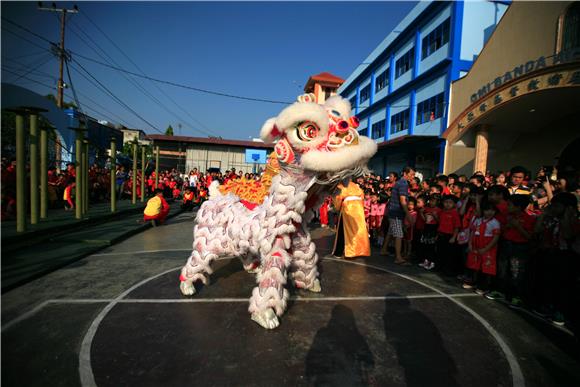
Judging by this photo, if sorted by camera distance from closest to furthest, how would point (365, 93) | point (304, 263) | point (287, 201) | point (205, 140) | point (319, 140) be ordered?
point (319, 140)
point (287, 201)
point (304, 263)
point (205, 140)
point (365, 93)

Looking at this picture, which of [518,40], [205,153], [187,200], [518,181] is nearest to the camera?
[518,181]

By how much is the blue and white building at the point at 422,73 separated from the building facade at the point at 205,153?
926 centimetres

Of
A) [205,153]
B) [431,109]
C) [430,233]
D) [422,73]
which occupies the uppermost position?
[422,73]

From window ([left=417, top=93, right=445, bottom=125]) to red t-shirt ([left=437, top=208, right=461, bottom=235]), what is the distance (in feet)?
39.3

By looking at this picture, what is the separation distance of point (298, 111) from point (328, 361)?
208 cm

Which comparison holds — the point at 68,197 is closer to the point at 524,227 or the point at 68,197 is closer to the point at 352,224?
the point at 352,224

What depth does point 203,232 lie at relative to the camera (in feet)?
11.1

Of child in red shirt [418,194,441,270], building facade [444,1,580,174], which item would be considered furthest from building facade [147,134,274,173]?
child in red shirt [418,194,441,270]

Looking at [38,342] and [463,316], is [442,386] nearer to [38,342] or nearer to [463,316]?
[463,316]

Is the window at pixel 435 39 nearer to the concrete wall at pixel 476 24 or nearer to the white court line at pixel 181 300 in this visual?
the concrete wall at pixel 476 24

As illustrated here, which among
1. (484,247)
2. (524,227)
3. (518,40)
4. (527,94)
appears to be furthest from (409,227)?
(518,40)

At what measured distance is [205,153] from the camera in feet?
77.4

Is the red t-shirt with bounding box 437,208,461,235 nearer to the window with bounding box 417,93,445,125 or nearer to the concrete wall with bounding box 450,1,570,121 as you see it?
the concrete wall with bounding box 450,1,570,121

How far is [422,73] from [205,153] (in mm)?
16395
